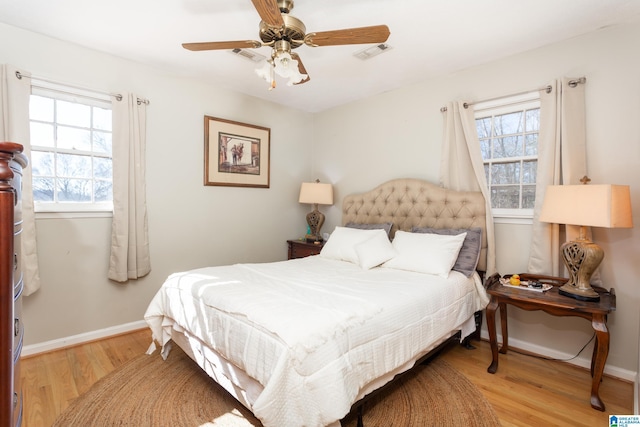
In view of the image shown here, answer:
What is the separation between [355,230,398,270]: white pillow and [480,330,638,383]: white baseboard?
1.21m

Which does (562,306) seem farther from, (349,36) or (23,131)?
(23,131)

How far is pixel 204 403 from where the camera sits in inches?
75.2

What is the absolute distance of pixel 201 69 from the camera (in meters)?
3.06

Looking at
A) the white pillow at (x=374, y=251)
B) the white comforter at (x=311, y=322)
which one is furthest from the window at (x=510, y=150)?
the white pillow at (x=374, y=251)

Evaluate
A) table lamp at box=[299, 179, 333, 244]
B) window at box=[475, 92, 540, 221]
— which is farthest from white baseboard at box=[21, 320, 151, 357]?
window at box=[475, 92, 540, 221]

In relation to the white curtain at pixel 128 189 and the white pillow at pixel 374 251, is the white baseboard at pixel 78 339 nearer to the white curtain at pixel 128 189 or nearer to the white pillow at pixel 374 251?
the white curtain at pixel 128 189

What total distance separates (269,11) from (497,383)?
267cm

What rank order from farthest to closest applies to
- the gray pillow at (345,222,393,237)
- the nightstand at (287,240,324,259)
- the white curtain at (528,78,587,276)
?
the nightstand at (287,240,324,259) → the gray pillow at (345,222,393,237) → the white curtain at (528,78,587,276)

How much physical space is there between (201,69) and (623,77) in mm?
3460

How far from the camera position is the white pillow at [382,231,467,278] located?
2.45 metres

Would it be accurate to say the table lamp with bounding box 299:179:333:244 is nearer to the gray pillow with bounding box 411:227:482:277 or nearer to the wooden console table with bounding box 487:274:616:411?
the gray pillow with bounding box 411:227:482:277

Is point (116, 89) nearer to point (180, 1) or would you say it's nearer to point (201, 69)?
point (201, 69)

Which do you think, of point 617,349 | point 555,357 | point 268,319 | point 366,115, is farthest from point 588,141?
point 268,319

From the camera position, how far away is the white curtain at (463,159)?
275cm
